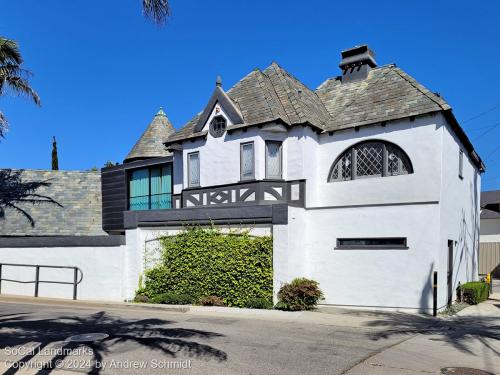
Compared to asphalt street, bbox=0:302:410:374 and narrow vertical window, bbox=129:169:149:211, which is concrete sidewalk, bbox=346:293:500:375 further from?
narrow vertical window, bbox=129:169:149:211

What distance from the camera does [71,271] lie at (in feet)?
58.2

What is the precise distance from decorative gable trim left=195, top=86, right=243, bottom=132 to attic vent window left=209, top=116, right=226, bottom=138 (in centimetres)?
33

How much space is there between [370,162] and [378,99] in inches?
99.3

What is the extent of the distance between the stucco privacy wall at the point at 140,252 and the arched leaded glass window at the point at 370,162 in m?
6.29

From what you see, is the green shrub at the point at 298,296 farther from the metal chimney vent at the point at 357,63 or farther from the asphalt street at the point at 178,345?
the metal chimney vent at the point at 357,63

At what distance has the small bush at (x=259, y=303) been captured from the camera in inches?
557

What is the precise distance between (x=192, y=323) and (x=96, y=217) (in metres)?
14.7

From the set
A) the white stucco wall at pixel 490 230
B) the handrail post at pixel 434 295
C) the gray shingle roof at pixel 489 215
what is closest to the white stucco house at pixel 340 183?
the handrail post at pixel 434 295

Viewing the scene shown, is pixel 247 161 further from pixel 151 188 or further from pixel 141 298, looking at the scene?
pixel 151 188

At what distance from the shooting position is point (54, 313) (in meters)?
13.1

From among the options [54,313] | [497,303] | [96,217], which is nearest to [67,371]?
[54,313]

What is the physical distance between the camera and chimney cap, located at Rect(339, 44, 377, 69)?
18.8 metres

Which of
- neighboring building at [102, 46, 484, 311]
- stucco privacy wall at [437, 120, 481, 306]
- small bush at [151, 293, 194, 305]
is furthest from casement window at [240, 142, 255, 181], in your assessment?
stucco privacy wall at [437, 120, 481, 306]

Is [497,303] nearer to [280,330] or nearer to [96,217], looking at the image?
[280,330]
